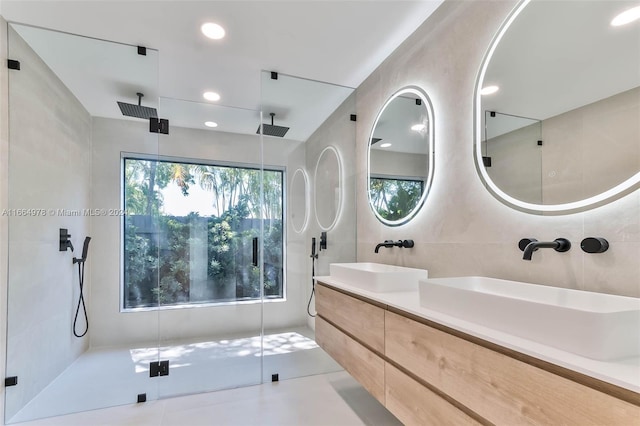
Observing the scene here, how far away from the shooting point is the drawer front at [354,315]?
159cm

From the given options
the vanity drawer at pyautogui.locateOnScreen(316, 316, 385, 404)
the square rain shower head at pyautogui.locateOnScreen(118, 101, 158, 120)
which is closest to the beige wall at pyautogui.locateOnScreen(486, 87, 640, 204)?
the vanity drawer at pyautogui.locateOnScreen(316, 316, 385, 404)

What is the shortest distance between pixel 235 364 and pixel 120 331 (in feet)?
4.22

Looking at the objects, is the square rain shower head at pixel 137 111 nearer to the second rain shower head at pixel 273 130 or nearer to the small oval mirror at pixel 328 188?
the second rain shower head at pixel 273 130

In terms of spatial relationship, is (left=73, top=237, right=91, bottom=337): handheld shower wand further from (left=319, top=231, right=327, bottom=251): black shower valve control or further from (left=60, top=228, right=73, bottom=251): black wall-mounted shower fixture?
(left=319, top=231, right=327, bottom=251): black shower valve control

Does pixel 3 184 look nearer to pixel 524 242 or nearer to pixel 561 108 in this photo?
pixel 524 242

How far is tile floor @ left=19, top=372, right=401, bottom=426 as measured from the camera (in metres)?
2.01

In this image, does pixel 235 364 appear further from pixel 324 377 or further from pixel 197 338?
pixel 324 377

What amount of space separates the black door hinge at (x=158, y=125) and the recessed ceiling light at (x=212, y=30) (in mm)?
938

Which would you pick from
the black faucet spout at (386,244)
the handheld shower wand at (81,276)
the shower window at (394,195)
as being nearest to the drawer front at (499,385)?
the black faucet spout at (386,244)

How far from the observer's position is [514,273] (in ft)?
4.70

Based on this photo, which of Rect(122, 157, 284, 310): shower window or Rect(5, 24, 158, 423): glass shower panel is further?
Rect(122, 157, 284, 310): shower window

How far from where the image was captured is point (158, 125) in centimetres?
272

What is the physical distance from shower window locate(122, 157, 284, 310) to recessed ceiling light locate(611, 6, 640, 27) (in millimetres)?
2331

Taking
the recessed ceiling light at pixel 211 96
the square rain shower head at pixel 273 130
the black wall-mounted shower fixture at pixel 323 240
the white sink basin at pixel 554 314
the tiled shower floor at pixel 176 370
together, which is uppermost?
the recessed ceiling light at pixel 211 96
